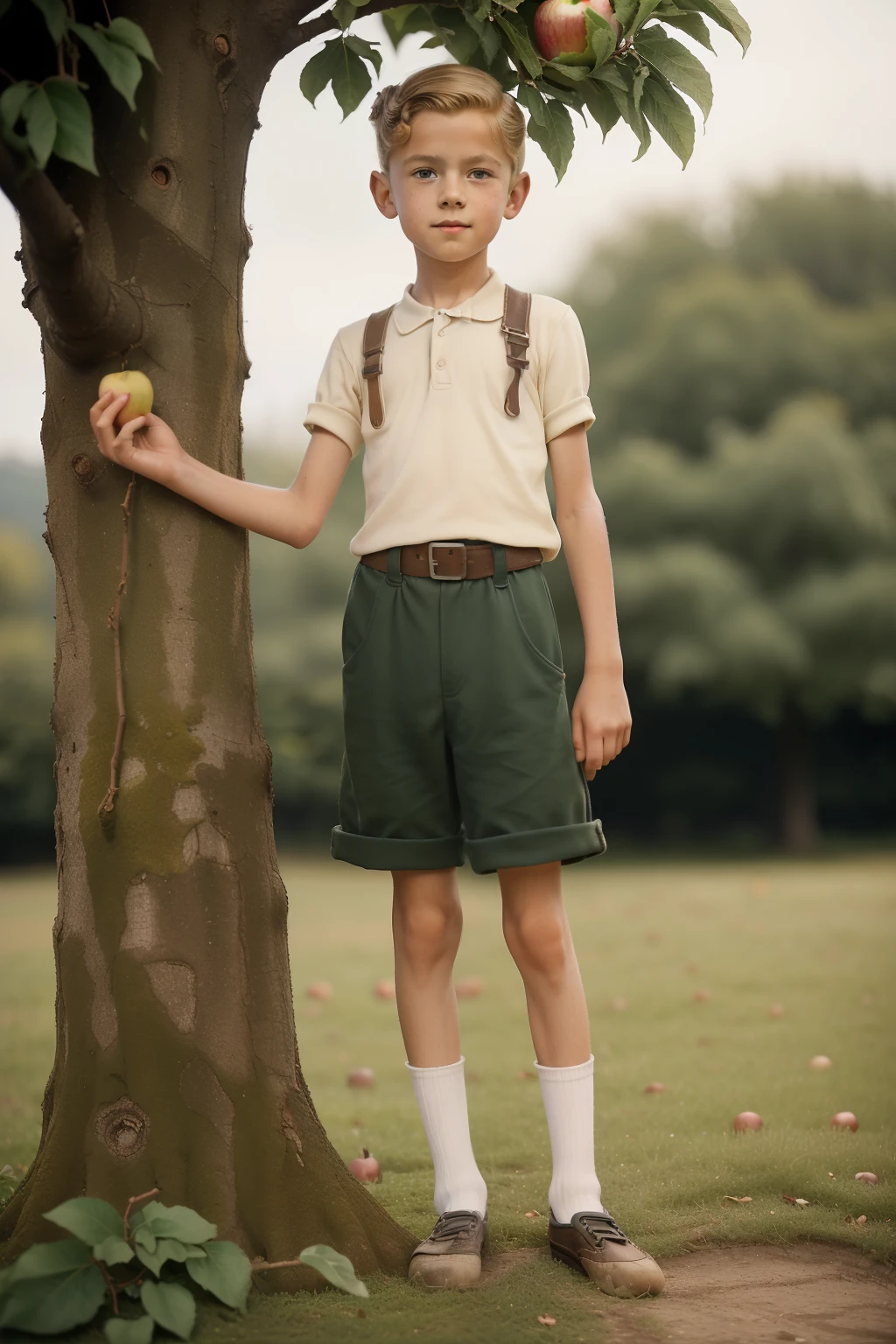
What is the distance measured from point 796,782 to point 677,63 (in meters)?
12.8

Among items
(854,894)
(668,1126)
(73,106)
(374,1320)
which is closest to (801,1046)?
(668,1126)

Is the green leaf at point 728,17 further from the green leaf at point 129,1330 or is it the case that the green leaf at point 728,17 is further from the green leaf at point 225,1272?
the green leaf at point 129,1330

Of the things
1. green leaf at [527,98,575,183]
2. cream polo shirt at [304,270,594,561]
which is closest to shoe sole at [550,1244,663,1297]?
cream polo shirt at [304,270,594,561]

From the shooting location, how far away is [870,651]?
13938 millimetres

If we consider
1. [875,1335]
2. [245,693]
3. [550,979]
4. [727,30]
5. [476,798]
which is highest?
[727,30]

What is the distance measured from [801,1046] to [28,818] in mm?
10053

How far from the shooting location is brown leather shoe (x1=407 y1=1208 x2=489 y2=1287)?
8.19ft

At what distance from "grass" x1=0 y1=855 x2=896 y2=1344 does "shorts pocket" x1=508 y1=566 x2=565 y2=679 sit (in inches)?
45.2

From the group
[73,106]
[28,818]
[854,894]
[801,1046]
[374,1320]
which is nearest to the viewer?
[73,106]

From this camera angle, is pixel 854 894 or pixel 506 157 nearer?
pixel 506 157

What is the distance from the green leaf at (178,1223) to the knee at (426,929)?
25.7 inches

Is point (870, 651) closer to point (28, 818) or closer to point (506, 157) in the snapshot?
point (28, 818)

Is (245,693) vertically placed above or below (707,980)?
above

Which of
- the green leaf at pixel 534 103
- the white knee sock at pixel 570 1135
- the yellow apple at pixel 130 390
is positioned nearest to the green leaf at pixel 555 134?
the green leaf at pixel 534 103
